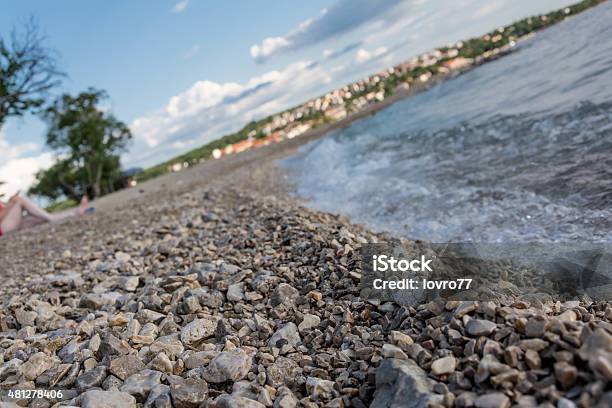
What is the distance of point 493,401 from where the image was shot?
2172mm

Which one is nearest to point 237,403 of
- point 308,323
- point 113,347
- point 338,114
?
point 308,323

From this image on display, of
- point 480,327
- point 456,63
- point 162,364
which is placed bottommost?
point 480,327

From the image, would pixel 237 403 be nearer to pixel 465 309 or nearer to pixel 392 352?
pixel 392 352

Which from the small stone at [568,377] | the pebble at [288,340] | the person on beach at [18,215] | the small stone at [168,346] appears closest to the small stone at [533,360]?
the pebble at [288,340]

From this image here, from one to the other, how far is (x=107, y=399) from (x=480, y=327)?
2.44 meters

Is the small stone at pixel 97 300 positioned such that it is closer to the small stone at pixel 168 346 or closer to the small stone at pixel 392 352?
the small stone at pixel 168 346

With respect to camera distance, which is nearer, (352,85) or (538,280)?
(538,280)

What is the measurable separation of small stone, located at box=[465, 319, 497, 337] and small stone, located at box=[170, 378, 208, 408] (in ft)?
5.84

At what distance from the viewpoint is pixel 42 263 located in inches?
347

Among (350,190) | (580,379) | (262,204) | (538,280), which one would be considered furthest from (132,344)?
(350,190)

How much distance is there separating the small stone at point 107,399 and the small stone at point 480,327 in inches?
87.3

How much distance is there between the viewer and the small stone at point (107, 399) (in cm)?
291

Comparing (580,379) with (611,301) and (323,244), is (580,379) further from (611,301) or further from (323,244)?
(323,244)

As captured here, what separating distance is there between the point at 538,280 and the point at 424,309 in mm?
1512
